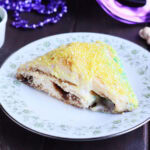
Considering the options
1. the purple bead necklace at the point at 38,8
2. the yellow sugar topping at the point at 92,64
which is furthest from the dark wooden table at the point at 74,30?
the yellow sugar topping at the point at 92,64

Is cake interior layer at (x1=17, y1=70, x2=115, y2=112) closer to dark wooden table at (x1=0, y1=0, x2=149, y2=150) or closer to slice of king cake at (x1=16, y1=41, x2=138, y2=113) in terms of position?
slice of king cake at (x1=16, y1=41, x2=138, y2=113)

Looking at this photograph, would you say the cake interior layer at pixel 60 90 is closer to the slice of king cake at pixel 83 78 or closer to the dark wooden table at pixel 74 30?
the slice of king cake at pixel 83 78

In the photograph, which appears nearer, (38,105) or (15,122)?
(15,122)

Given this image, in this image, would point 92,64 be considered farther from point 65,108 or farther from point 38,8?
point 38,8

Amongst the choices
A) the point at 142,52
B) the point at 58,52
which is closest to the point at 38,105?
the point at 58,52

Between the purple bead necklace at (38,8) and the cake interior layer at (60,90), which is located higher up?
the purple bead necklace at (38,8)

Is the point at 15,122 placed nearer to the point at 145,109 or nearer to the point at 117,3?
the point at 145,109
